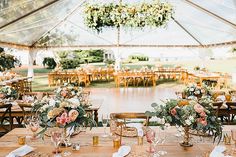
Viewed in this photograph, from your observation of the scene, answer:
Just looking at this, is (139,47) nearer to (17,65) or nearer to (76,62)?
(76,62)

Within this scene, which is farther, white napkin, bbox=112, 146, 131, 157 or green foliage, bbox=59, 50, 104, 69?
green foliage, bbox=59, 50, 104, 69

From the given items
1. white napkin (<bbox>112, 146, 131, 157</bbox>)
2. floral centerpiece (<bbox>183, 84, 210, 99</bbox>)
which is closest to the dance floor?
floral centerpiece (<bbox>183, 84, 210, 99</bbox>)

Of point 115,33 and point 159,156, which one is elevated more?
point 115,33

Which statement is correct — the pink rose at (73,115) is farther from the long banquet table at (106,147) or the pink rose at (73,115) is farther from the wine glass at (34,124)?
the wine glass at (34,124)

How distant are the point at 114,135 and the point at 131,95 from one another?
8772 millimetres

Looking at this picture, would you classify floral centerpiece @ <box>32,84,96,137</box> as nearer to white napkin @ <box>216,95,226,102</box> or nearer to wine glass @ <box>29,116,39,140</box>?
wine glass @ <box>29,116,39,140</box>

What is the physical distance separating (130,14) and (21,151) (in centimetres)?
456

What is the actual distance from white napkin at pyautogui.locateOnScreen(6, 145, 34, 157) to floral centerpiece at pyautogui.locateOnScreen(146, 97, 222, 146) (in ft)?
3.87

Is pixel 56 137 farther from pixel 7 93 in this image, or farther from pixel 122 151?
pixel 7 93

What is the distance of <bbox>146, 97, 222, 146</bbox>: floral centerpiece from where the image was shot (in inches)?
103

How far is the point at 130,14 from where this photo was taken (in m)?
6.51

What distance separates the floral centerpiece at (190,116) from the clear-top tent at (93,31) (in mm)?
4501

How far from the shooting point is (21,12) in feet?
26.7

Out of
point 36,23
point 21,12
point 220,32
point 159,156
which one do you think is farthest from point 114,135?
point 220,32
